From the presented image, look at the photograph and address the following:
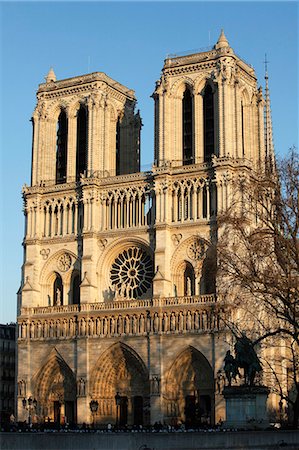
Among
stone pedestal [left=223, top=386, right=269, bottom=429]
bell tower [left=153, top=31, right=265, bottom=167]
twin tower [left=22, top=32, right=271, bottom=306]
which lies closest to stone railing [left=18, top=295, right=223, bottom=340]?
twin tower [left=22, top=32, right=271, bottom=306]

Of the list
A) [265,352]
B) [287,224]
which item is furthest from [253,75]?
[287,224]

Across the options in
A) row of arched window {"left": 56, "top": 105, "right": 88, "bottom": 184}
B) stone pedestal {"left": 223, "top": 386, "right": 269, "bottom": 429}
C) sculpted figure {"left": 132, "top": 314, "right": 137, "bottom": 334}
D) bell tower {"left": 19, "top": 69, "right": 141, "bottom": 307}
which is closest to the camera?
stone pedestal {"left": 223, "top": 386, "right": 269, "bottom": 429}

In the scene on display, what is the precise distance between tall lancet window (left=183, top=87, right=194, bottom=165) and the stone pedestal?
26395 millimetres

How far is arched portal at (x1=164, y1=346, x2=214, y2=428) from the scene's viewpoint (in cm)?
5469

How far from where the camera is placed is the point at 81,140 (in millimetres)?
64062

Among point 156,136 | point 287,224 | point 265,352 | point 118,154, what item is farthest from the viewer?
point 118,154

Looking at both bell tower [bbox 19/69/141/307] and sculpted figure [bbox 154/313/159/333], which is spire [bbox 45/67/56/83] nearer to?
bell tower [bbox 19/69/141/307]

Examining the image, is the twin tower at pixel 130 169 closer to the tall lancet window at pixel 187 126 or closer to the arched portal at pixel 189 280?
the tall lancet window at pixel 187 126

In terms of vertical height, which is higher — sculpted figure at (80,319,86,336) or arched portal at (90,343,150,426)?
sculpted figure at (80,319,86,336)

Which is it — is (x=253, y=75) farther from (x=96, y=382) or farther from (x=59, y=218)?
(x=96, y=382)

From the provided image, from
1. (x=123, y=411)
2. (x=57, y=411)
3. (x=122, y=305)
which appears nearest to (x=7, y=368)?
(x=57, y=411)

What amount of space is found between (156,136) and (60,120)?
8.77 meters

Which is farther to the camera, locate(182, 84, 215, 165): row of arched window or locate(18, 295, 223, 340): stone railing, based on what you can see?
locate(182, 84, 215, 165): row of arched window

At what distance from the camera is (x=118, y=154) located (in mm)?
64812
